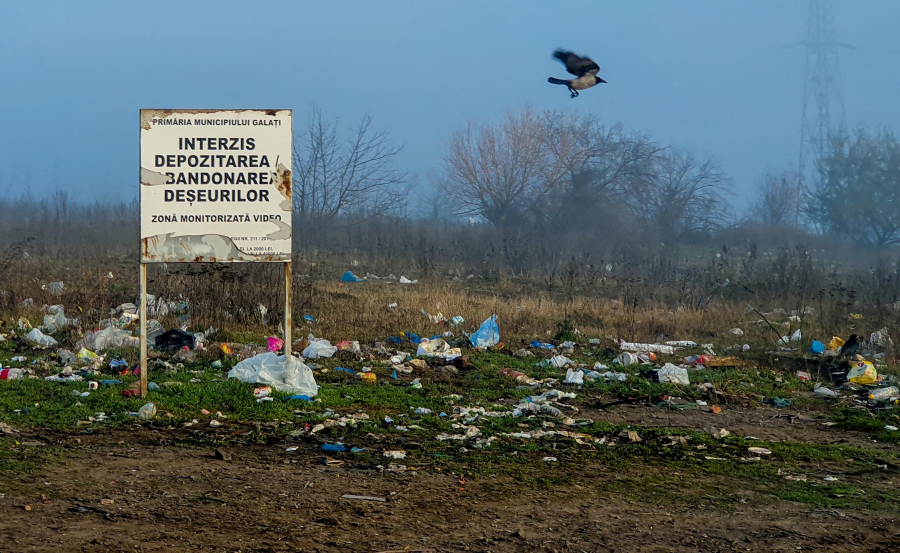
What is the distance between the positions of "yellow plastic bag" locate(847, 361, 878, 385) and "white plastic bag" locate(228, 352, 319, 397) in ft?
19.4

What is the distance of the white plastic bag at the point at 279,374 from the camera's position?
668 cm

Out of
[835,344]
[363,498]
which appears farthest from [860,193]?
[363,498]

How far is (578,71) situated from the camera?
9.08 meters

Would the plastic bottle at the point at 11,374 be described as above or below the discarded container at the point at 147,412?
above

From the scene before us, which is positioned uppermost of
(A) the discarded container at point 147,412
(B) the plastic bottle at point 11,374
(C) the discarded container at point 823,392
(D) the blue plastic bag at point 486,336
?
(D) the blue plastic bag at point 486,336

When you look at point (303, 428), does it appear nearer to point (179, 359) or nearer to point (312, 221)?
point (179, 359)

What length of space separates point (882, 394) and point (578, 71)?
4782 mm

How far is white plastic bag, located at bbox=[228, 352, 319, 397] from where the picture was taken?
668 centimetres

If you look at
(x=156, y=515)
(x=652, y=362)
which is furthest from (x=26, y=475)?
(x=652, y=362)

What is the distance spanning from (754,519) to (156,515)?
10.0 feet

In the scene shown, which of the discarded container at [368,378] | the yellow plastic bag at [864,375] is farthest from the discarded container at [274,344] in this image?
the yellow plastic bag at [864,375]

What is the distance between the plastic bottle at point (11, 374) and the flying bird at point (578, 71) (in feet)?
20.8

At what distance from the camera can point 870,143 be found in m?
34.3

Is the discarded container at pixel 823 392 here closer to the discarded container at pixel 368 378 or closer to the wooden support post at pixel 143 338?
the discarded container at pixel 368 378
